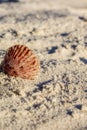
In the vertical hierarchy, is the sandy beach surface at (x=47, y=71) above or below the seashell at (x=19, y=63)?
below

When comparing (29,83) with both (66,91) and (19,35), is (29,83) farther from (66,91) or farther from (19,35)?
(19,35)

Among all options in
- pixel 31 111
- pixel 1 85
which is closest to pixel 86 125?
pixel 31 111

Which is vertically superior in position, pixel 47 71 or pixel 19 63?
pixel 19 63

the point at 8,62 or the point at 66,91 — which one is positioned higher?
the point at 8,62

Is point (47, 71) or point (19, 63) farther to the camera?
point (47, 71)

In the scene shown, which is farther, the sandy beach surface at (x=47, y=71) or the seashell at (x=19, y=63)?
the seashell at (x=19, y=63)
